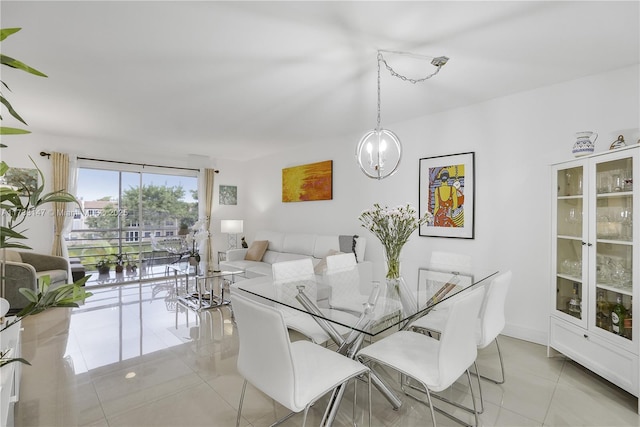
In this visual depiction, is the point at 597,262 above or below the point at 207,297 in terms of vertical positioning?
above

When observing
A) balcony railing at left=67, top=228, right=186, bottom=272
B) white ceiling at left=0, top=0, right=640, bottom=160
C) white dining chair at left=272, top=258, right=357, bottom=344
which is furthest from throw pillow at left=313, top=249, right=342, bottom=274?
balcony railing at left=67, top=228, right=186, bottom=272

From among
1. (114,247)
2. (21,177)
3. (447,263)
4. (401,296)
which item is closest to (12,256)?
(21,177)

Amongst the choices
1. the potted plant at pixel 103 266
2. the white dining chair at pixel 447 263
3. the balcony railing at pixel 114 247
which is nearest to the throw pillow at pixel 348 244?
the white dining chair at pixel 447 263

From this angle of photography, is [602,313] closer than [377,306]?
No

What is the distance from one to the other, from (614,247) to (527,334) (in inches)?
51.3

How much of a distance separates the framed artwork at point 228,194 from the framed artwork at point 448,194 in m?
4.47

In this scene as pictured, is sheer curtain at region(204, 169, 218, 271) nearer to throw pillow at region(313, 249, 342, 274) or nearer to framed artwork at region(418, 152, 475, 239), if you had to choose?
throw pillow at region(313, 249, 342, 274)

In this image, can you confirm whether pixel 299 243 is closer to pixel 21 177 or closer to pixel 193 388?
pixel 193 388

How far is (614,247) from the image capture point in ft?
8.03

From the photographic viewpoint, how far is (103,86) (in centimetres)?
324

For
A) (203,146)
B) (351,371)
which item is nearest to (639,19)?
(351,371)

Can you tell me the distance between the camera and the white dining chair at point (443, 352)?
165 centimetres

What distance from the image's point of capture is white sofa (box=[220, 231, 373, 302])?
4.50 m

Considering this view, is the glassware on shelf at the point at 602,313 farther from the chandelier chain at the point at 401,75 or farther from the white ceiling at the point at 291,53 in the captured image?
the chandelier chain at the point at 401,75
